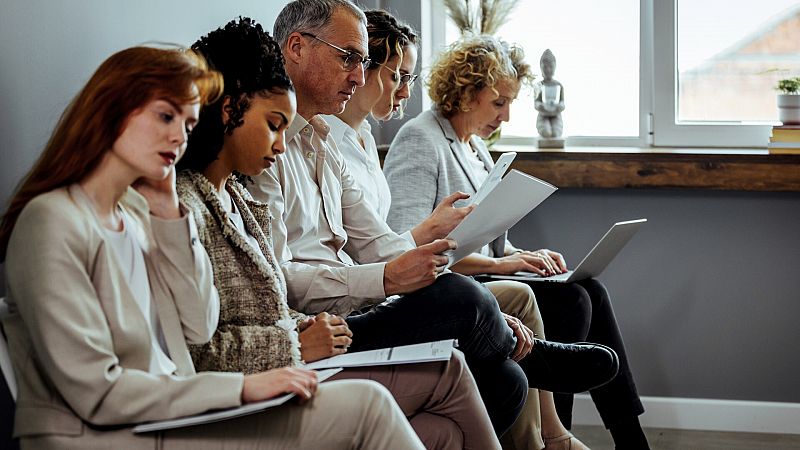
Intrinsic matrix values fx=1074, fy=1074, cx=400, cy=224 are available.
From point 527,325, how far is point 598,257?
10.9 inches

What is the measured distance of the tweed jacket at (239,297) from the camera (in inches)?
64.4

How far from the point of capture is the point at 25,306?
1256 millimetres

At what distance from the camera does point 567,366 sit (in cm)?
241

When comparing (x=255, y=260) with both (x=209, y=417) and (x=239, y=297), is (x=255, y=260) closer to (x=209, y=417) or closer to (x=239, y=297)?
(x=239, y=297)

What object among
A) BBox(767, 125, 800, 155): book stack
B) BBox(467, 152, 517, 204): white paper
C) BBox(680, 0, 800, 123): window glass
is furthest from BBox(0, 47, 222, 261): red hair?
BBox(680, 0, 800, 123): window glass

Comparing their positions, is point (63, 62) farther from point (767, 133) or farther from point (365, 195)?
point (767, 133)

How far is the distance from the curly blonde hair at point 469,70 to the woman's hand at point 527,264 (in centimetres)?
44

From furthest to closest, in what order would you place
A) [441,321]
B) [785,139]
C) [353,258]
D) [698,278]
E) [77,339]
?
[698,278] → [785,139] → [353,258] → [441,321] → [77,339]

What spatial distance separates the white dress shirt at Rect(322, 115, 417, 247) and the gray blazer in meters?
0.07

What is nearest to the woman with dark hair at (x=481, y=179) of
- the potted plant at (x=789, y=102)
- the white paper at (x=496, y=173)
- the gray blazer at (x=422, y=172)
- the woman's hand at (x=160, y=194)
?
the gray blazer at (x=422, y=172)

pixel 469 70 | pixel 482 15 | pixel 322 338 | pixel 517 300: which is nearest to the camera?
pixel 322 338

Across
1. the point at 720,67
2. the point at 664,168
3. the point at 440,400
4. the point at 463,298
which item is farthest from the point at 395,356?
the point at 720,67

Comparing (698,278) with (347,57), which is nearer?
(347,57)

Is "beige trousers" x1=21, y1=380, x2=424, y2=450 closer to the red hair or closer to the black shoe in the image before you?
the red hair
